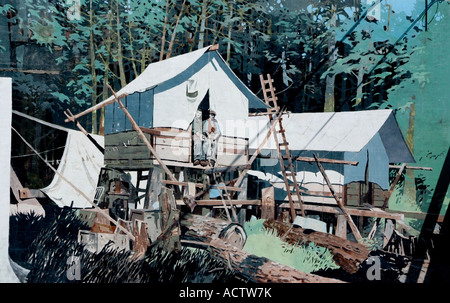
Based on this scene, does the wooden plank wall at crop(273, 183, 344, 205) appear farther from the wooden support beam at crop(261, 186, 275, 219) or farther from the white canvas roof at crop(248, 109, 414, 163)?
the white canvas roof at crop(248, 109, 414, 163)

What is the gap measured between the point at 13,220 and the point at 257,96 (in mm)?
4280

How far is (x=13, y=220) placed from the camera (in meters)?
7.70

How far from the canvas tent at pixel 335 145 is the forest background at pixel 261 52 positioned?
27cm

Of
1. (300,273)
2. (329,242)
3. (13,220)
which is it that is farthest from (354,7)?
(13,220)

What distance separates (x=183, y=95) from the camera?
27.1 feet

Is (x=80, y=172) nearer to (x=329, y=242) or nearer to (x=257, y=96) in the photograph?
(x=257, y=96)

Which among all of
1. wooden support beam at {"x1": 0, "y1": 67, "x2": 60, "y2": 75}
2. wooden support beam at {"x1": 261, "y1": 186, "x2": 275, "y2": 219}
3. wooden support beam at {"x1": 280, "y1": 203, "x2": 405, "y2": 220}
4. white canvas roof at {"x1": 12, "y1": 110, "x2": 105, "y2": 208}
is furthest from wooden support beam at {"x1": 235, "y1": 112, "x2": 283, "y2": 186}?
wooden support beam at {"x1": 0, "y1": 67, "x2": 60, "y2": 75}

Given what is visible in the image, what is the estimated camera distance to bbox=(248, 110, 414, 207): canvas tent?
27.9 feet

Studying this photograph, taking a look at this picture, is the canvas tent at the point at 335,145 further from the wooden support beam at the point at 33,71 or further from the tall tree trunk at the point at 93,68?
the wooden support beam at the point at 33,71

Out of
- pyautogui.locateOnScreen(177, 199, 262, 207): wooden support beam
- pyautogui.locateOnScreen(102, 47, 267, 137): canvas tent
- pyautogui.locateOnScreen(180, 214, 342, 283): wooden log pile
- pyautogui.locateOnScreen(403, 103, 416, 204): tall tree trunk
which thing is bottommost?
pyautogui.locateOnScreen(180, 214, 342, 283): wooden log pile

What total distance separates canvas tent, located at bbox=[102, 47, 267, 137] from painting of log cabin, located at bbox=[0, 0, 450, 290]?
0.08ft

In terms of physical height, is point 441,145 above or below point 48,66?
below

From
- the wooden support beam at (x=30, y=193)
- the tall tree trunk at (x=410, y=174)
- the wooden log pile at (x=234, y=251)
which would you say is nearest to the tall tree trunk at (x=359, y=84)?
the tall tree trunk at (x=410, y=174)

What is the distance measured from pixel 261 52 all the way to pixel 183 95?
147cm
